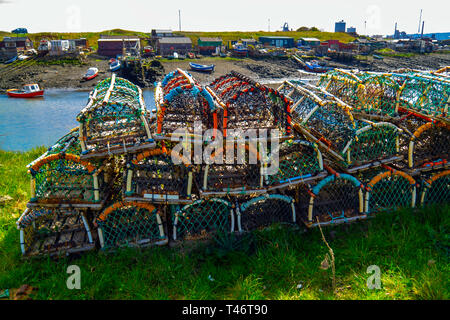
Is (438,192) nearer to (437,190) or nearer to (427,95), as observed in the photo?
(437,190)

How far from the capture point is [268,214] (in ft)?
16.4

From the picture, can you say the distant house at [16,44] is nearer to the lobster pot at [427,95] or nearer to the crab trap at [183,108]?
the crab trap at [183,108]

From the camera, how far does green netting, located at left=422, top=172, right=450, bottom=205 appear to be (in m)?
5.36

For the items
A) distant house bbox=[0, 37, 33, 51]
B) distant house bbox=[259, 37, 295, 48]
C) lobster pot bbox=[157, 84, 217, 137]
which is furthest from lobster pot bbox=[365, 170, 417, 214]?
distant house bbox=[259, 37, 295, 48]

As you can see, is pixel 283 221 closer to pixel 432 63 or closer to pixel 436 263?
pixel 436 263

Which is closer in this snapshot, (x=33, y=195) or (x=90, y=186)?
(x=33, y=195)

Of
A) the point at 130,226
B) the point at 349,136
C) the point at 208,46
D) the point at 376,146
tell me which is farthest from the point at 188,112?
the point at 208,46

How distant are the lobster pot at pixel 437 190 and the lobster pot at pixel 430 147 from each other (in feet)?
0.76

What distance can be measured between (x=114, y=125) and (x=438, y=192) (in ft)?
19.1

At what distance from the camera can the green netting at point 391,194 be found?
5102mm

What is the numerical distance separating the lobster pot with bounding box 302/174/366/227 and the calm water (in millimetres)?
11610
